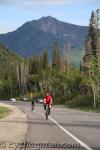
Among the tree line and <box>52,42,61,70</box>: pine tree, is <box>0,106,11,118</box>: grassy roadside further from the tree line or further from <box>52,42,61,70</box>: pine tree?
<box>52,42,61,70</box>: pine tree

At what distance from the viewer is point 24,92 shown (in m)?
180

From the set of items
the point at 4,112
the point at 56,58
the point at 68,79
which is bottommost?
the point at 4,112

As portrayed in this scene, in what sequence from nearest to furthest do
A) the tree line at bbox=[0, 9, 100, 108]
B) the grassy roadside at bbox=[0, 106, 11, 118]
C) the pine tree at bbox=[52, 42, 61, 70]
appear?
the grassy roadside at bbox=[0, 106, 11, 118] < the tree line at bbox=[0, 9, 100, 108] < the pine tree at bbox=[52, 42, 61, 70]

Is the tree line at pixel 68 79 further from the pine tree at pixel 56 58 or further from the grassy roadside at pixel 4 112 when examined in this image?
the grassy roadside at pixel 4 112

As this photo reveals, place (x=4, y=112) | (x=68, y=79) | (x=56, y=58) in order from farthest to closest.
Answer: (x=56, y=58)
(x=68, y=79)
(x=4, y=112)

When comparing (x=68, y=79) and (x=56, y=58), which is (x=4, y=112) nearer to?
(x=68, y=79)

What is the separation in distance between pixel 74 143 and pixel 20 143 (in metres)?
1.82

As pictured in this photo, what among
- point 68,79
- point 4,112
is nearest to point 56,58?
point 68,79

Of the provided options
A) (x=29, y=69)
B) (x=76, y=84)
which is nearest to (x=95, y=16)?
(x=76, y=84)

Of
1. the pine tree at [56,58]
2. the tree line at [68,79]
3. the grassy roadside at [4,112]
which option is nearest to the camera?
the grassy roadside at [4,112]

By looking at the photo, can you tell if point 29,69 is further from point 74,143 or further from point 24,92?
point 74,143

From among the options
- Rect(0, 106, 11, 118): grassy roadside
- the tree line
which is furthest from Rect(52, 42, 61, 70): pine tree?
Rect(0, 106, 11, 118): grassy roadside

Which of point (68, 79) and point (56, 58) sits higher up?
point (56, 58)

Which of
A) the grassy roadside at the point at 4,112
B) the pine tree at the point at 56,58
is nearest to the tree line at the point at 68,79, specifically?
the pine tree at the point at 56,58
